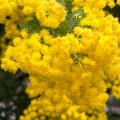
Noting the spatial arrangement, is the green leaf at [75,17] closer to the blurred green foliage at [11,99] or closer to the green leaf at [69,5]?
the green leaf at [69,5]

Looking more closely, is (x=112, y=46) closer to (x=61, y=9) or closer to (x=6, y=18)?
(x=61, y=9)

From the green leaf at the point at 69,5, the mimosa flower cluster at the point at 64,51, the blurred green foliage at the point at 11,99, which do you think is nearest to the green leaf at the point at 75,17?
the mimosa flower cluster at the point at 64,51

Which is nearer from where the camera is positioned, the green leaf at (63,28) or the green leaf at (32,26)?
the green leaf at (63,28)

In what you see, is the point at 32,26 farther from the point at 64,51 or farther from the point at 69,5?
the point at 64,51

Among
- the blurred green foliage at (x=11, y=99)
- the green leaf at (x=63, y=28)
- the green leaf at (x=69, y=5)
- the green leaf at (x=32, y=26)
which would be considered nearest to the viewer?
the green leaf at (x=63, y=28)

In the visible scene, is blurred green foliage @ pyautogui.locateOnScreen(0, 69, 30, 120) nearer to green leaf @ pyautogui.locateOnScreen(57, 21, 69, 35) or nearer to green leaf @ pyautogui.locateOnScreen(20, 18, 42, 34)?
green leaf @ pyautogui.locateOnScreen(20, 18, 42, 34)

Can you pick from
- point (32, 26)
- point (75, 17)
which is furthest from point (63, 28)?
point (32, 26)

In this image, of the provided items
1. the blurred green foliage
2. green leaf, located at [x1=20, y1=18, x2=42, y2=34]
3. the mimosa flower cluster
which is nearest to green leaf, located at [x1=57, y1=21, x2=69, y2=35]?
the mimosa flower cluster
